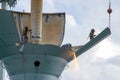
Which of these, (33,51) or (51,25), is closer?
(33,51)

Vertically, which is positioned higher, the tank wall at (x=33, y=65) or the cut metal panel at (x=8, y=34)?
the cut metal panel at (x=8, y=34)

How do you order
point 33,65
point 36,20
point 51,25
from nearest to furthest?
point 33,65
point 36,20
point 51,25

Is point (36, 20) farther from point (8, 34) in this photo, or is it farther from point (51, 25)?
point (51, 25)

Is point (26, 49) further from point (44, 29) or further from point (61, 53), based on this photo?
point (44, 29)

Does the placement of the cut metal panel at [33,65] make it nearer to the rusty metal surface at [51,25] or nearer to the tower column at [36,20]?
the tower column at [36,20]

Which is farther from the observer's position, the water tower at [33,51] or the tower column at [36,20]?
the tower column at [36,20]

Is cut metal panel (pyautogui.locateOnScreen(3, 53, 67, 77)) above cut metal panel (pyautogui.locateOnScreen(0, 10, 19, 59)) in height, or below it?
below

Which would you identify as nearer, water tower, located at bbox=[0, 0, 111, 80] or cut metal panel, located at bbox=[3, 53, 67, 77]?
water tower, located at bbox=[0, 0, 111, 80]

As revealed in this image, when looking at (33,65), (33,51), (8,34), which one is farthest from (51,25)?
(33,65)

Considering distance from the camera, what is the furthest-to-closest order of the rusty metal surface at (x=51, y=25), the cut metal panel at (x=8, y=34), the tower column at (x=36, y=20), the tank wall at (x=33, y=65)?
the rusty metal surface at (x=51, y=25) → the tower column at (x=36, y=20) → the tank wall at (x=33, y=65) → the cut metal panel at (x=8, y=34)

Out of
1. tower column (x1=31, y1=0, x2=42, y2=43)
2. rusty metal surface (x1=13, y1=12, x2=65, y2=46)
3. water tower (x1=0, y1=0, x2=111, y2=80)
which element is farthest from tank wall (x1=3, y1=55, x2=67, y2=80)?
rusty metal surface (x1=13, y1=12, x2=65, y2=46)

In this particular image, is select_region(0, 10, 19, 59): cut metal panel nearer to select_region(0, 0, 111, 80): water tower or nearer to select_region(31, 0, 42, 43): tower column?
select_region(0, 0, 111, 80): water tower

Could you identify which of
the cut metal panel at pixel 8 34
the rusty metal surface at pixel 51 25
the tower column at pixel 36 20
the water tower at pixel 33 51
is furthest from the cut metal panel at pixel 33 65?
the rusty metal surface at pixel 51 25

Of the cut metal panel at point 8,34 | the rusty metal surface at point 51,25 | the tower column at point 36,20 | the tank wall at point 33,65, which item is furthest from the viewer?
the rusty metal surface at point 51,25
